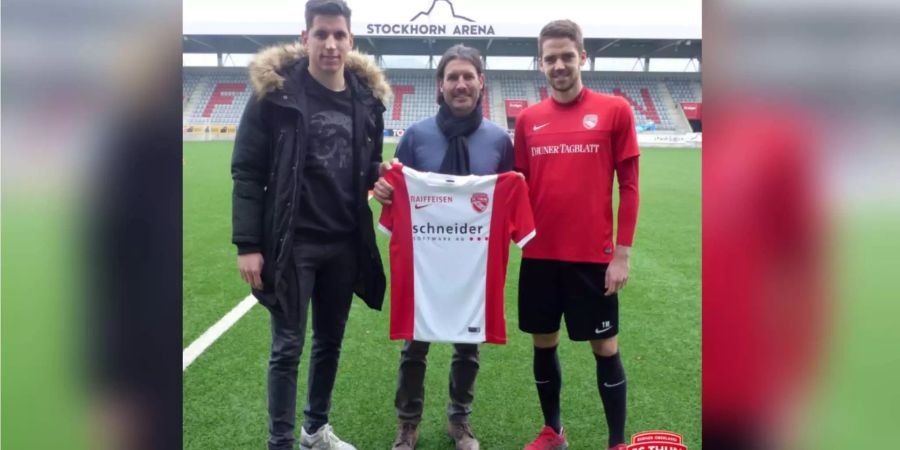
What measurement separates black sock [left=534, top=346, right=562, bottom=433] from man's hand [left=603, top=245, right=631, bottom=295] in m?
0.42

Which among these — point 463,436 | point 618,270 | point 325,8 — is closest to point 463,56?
point 325,8

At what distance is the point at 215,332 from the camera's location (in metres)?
3.87

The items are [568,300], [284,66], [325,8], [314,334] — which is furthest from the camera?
[314,334]

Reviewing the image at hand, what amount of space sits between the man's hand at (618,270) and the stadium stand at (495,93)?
31.9m

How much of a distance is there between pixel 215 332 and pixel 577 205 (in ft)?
9.09

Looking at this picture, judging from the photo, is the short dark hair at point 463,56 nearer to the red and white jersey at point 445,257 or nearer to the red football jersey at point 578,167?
the red football jersey at point 578,167

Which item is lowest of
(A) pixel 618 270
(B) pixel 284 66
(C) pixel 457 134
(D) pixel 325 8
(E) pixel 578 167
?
(A) pixel 618 270

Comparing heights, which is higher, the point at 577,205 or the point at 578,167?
the point at 578,167

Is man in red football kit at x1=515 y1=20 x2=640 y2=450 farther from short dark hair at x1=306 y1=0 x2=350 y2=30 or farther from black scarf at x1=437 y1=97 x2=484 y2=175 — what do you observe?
short dark hair at x1=306 y1=0 x2=350 y2=30

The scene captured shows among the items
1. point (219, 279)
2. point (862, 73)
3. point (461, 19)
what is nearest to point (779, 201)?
point (862, 73)

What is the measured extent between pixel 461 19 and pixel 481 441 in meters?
32.0

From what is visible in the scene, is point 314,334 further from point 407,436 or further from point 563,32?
point 563,32

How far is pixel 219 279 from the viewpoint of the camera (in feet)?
17.2

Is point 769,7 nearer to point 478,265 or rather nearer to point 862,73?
point 862,73
